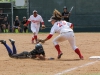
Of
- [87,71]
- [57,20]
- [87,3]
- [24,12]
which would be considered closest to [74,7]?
[87,3]

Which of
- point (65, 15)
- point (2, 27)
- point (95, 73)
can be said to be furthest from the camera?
point (2, 27)

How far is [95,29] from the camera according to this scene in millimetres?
32688

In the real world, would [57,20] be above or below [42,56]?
above

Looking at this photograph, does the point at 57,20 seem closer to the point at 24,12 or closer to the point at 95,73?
the point at 95,73

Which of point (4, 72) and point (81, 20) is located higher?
point (4, 72)

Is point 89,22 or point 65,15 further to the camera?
point 89,22

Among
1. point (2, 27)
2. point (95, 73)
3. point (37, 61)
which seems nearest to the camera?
point (95, 73)

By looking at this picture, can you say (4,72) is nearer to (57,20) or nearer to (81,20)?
(57,20)

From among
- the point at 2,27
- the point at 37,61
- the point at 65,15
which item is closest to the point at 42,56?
the point at 37,61

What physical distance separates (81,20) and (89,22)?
0.68 meters

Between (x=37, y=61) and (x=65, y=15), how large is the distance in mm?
16468

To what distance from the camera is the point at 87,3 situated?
108 ft

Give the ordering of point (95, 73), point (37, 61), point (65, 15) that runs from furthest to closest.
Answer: point (65, 15)
point (37, 61)
point (95, 73)

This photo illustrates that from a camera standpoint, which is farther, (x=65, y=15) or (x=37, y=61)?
(x=65, y=15)
